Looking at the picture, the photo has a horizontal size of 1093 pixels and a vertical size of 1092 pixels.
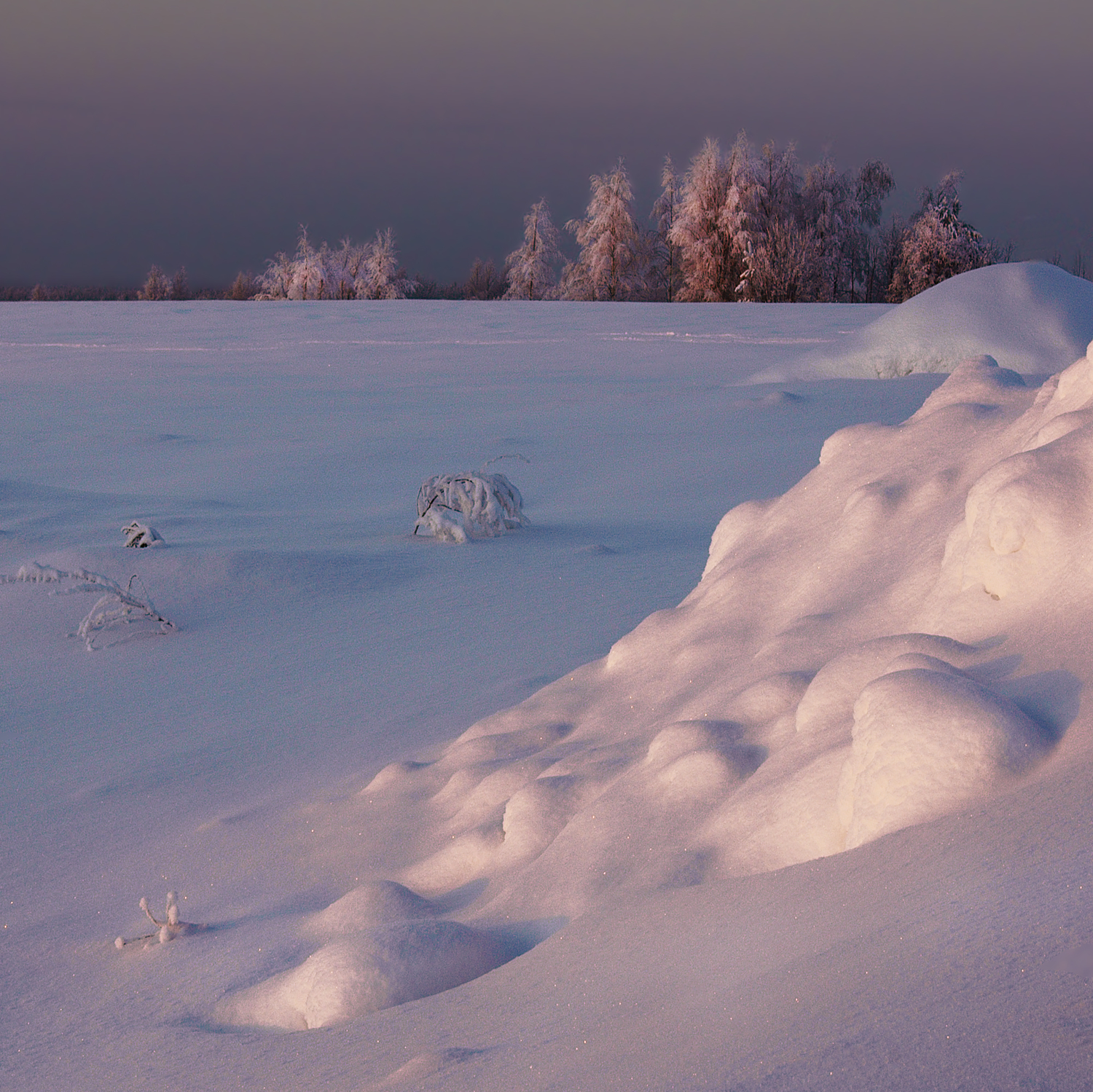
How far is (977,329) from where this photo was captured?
8.90 metres

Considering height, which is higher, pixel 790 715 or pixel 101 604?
pixel 790 715

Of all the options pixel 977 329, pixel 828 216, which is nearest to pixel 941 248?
pixel 828 216

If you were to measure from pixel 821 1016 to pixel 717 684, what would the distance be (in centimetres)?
120

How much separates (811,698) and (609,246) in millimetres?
36664

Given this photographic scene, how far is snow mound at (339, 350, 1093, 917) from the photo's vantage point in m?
1.32

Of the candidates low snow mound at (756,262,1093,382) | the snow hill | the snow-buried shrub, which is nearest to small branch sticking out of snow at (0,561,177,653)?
the snow-buried shrub

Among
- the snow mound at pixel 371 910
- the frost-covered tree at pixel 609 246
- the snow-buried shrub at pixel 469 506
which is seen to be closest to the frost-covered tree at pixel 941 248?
the frost-covered tree at pixel 609 246

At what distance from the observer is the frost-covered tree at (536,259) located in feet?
132

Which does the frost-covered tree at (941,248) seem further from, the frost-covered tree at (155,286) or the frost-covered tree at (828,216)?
the frost-covered tree at (155,286)

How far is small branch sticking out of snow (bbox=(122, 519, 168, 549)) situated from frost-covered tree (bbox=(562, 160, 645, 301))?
3342 centimetres

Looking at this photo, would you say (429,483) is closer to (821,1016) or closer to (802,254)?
(821,1016)

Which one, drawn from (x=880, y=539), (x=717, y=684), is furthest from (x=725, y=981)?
(x=880, y=539)

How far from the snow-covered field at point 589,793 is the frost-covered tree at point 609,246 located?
32.9 m

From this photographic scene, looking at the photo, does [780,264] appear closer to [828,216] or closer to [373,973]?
[828,216]
